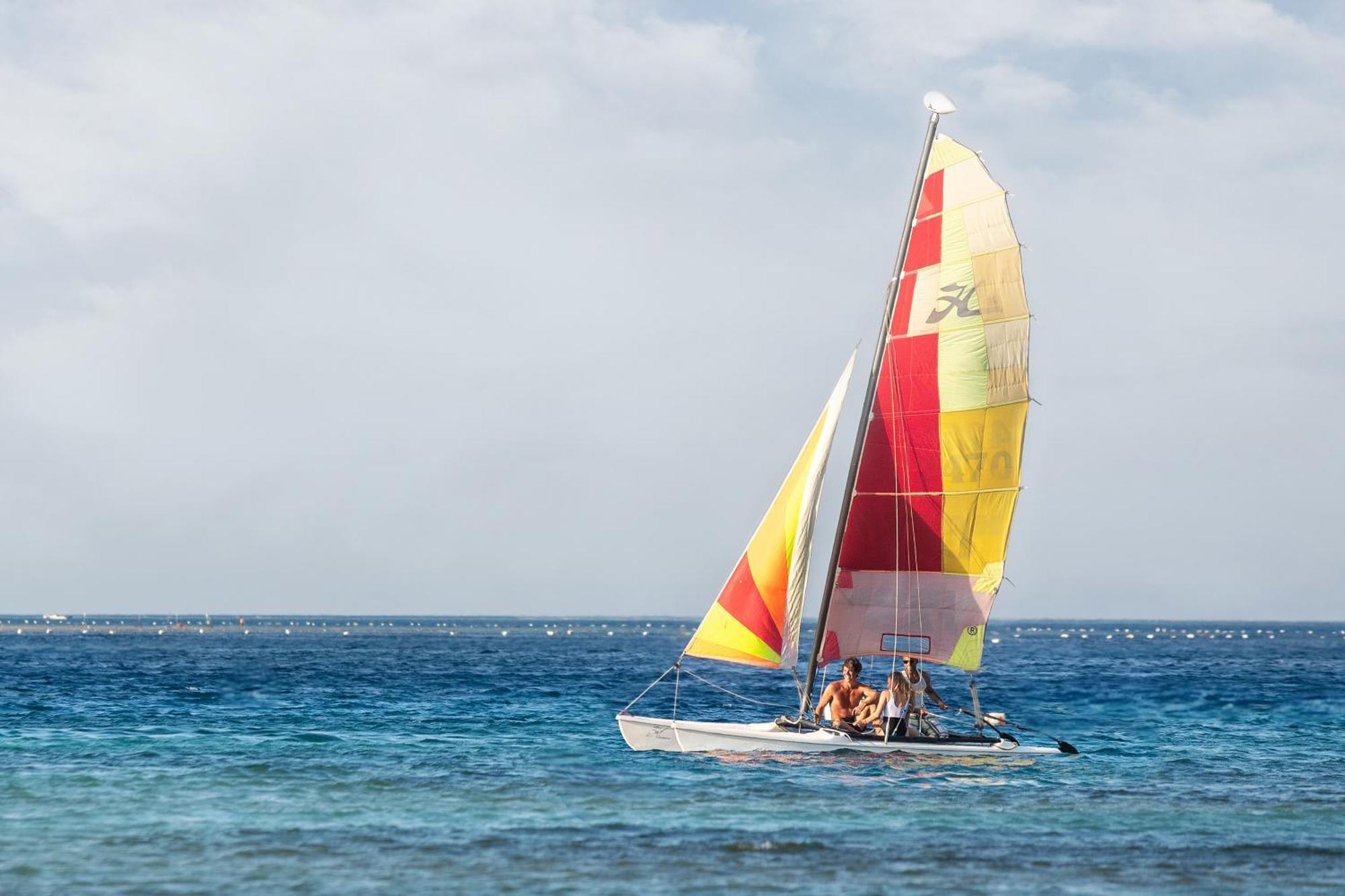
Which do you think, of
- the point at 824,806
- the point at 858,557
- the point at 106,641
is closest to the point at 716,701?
the point at 858,557

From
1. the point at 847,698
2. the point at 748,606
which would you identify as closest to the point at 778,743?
the point at 847,698

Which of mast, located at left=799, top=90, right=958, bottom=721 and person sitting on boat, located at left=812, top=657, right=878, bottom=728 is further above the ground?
mast, located at left=799, top=90, right=958, bottom=721

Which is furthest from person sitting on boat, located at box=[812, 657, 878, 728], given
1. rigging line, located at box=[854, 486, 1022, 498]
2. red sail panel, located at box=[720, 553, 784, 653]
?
rigging line, located at box=[854, 486, 1022, 498]

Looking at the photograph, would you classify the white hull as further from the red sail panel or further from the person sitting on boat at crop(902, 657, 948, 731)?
the red sail panel

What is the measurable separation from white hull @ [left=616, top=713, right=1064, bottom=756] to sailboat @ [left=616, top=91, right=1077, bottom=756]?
0.11 feet

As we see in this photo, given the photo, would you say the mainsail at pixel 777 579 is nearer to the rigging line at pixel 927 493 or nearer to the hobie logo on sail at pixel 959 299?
the rigging line at pixel 927 493

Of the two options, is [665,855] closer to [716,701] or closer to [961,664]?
[961,664]

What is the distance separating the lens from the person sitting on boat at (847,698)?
91.3 ft

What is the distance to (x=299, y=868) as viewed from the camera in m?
18.5

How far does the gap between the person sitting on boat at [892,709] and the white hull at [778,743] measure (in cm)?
38

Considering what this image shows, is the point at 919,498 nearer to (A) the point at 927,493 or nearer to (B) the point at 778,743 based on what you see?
(A) the point at 927,493

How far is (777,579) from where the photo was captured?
2842cm

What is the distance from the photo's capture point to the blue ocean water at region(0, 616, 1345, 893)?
18.4m

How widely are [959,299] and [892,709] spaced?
811cm
